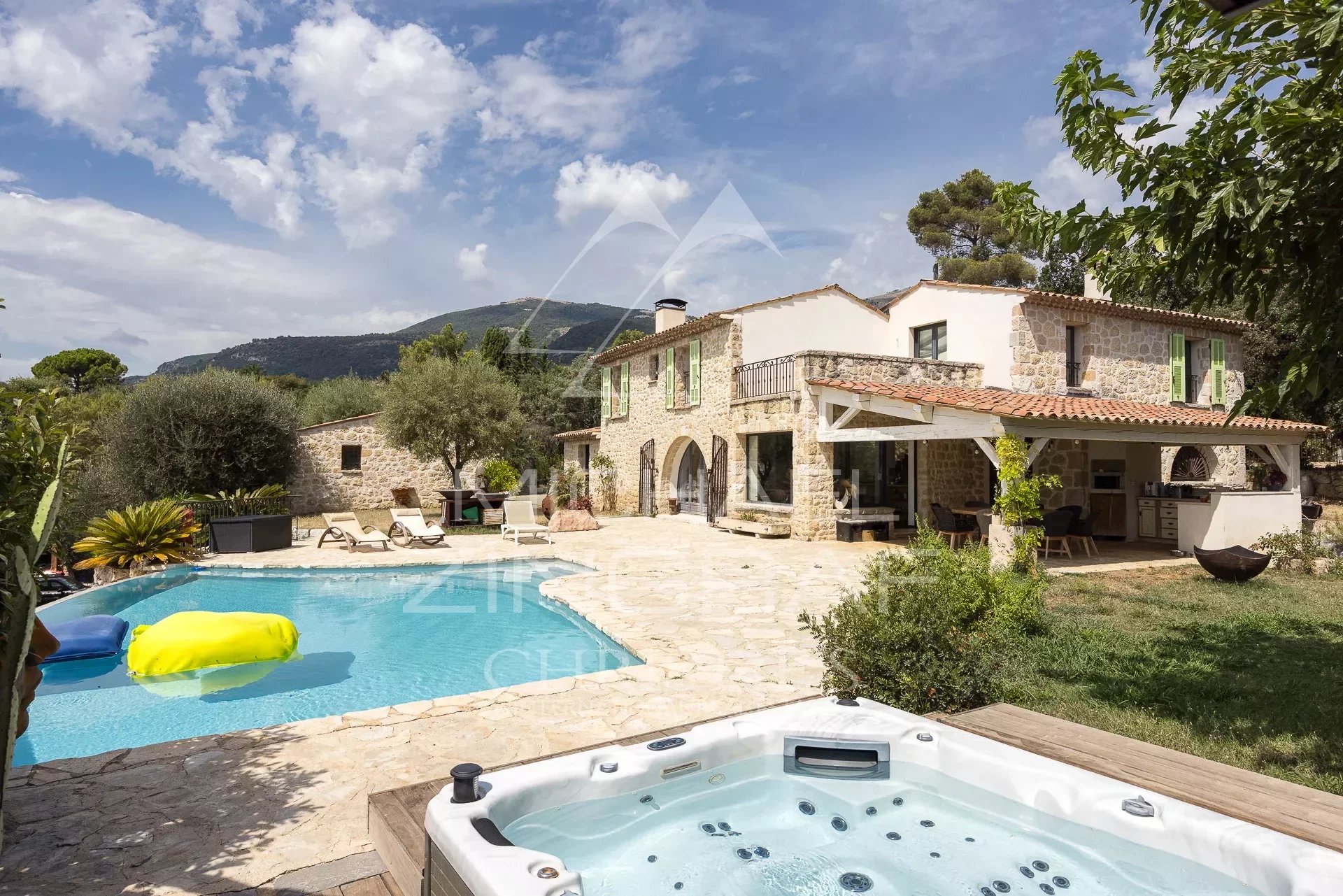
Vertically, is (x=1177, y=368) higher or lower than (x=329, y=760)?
higher

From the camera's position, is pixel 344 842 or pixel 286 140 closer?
pixel 344 842

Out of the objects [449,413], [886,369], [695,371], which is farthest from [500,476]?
[886,369]

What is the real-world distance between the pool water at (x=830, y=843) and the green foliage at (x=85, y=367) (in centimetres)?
5371

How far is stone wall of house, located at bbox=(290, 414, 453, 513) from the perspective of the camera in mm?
20812

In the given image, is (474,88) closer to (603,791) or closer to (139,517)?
(139,517)

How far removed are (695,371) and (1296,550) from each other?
1214 cm

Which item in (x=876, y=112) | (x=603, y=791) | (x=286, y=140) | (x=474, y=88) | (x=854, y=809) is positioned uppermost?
(x=876, y=112)

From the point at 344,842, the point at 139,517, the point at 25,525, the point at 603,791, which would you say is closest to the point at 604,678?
the point at 603,791

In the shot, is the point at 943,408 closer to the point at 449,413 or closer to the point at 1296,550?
the point at 1296,550

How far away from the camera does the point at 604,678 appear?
17.9 ft

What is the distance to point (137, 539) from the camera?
1158cm

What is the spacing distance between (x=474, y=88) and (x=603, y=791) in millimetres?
12523

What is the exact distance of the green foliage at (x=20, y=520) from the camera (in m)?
2.73

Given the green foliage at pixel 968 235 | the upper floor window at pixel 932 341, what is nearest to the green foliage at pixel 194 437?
the upper floor window at pixel 932 341
